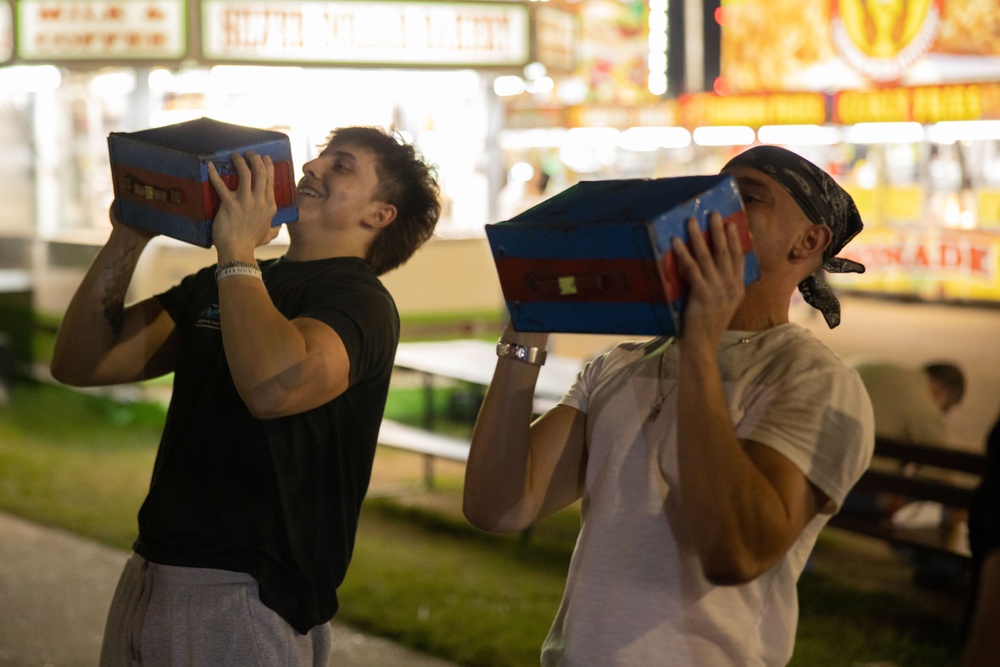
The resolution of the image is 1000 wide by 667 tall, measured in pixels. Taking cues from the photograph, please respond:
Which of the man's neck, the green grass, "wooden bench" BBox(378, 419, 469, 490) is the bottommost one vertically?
the green grass

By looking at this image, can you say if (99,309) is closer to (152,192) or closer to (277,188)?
(152,192)

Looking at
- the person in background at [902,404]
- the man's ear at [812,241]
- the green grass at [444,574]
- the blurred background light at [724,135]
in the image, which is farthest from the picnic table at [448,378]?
the blurred background light at [724,135]

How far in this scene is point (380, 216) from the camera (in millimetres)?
2734

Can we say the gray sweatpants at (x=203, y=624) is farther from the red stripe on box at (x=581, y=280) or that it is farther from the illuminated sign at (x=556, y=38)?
the illuminated sign at (x=556, y=38)

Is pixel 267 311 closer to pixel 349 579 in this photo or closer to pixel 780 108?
pixel 349 579

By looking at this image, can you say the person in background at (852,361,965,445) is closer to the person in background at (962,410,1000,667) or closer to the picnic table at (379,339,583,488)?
the picnic table at (379,339,583,488)

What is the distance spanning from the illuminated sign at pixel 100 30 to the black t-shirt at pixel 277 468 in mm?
5712

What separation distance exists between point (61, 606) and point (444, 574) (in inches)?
68.9

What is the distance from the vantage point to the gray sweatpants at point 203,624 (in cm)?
238

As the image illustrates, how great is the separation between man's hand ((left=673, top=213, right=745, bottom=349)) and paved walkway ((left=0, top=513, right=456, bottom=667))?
3294 millimetres

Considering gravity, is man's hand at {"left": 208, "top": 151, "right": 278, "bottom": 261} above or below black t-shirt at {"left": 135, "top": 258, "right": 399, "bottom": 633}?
above

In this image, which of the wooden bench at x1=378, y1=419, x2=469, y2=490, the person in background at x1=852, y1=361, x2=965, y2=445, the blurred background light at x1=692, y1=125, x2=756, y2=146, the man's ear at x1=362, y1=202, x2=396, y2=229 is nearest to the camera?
the man's ear at x1=362, y1=202, x2=396, y2=229

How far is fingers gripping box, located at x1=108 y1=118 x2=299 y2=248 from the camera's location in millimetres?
2326

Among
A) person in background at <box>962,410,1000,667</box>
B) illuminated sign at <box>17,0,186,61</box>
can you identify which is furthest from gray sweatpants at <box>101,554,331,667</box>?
illuminated sign at <box>17,0,186,61</box>
